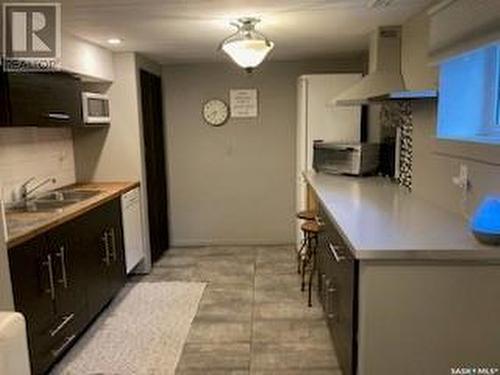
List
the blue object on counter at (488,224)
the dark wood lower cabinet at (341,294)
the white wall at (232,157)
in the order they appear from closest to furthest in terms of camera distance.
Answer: the blue object on counter at (488,224)
the dark wood lower cabinet at (341,294)
the white wall at (232,157)

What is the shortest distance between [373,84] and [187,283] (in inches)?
92.9

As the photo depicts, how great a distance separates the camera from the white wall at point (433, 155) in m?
1.98

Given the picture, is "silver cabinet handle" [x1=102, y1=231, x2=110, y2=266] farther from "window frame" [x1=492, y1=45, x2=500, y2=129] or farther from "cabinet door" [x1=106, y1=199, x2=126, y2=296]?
"window frame" [x1=492, y1=45, x2=500, y2=129]

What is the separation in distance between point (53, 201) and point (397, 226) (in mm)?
2565

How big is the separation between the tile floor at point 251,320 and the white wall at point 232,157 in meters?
0.55

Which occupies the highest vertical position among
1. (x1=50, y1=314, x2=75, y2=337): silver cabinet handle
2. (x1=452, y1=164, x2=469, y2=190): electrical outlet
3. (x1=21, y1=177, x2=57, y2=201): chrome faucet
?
(x1=452, y1=164, x2=469, y2=190): electrical outlet

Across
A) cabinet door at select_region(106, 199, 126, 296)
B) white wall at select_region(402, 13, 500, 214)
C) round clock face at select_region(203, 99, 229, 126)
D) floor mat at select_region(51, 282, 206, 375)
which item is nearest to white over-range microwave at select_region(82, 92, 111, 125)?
cabinet door at select_region(106, 199, 126, 296)

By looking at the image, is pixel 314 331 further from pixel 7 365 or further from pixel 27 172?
pixel 27 172

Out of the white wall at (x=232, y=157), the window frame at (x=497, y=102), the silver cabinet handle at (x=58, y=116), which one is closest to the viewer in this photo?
the window frame at (x=497, y=102)

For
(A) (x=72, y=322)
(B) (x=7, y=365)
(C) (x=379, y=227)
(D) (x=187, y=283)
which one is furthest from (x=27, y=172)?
(C) (x=379, y=227)

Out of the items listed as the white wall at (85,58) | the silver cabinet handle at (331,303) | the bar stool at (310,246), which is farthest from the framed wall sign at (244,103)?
the silver cabinet handle at (331,303)

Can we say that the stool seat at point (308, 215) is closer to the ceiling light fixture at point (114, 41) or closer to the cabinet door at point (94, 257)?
the cabinet door at point (94, 257)

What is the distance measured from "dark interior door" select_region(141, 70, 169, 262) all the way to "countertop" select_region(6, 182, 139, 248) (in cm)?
92

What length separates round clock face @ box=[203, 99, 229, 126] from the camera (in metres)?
4.93
